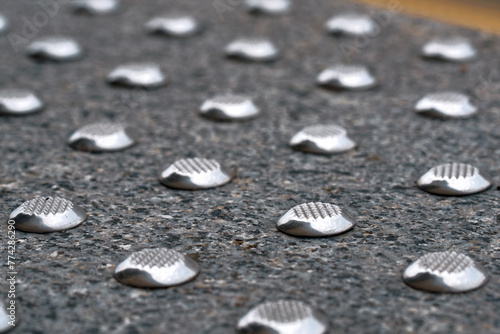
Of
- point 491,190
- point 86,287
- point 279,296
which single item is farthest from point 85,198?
point 491,190

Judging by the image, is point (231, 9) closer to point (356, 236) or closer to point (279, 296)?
point (356, 236)

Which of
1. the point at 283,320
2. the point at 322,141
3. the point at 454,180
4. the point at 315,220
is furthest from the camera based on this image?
the point at 322,141

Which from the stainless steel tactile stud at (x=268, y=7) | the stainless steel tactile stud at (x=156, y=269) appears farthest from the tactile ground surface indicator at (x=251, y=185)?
the stainless steel tactile stud at (x=268, y=7)

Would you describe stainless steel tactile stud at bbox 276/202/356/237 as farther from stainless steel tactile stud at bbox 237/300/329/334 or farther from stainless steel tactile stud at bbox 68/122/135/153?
stainless steel tactile stud at bbox 68/122/135/153

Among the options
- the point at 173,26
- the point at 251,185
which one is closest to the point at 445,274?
the point at 251,185

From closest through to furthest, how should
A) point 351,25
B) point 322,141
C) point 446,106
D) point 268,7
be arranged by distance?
point 322,141, point 446,106, point 351,25, point 268,7

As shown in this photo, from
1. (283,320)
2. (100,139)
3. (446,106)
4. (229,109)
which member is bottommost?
(283,320)

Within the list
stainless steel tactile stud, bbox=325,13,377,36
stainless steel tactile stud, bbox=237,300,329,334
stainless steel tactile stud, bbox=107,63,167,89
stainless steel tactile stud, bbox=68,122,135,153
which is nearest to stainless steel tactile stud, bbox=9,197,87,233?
stainless steel tactile stud, bbox=68,122,135,153

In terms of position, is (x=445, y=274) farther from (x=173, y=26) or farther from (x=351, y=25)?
(x=173, y=26)
